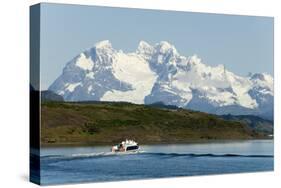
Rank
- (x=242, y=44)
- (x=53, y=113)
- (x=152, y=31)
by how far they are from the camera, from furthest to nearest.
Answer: (x=242, y=44) < (x=152, y=31) < (x=53, y=113)

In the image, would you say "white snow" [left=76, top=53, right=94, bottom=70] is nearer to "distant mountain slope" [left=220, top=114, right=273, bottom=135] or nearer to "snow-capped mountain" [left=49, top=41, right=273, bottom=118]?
"snow-capped mountain" [left=49, top=41, right=273, bottom=118]

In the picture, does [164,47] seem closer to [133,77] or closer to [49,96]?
[133,77]

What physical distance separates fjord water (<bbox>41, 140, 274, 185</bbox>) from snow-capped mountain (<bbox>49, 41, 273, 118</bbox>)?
2.36 ft

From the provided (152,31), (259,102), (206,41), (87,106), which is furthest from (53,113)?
(259,102)

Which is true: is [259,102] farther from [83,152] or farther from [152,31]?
[83,152]

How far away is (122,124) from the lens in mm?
14523

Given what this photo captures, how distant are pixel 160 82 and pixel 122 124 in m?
1.15

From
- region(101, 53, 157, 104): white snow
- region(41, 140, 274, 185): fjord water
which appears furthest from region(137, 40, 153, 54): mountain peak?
region(41, 140, 274, 185): fjord water

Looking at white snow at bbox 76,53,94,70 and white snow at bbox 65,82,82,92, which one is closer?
white snow at bbox 65,82,82,92

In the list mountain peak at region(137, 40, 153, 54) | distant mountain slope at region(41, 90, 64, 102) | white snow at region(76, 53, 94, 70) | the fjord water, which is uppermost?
mountain peak at region(137, 40, 153, 54)

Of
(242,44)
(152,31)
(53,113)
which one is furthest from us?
(242,44)

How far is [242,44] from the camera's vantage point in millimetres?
15766

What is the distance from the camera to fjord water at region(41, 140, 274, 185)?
544 inches

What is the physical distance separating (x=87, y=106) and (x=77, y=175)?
119 centimetres
